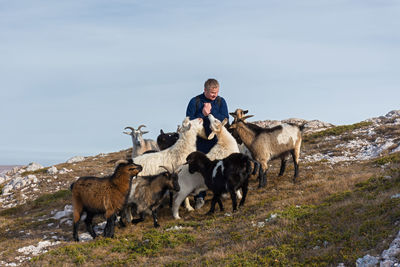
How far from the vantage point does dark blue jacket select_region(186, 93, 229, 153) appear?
12336 mm

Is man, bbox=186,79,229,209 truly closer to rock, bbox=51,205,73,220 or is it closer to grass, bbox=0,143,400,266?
grass, bbox=0,143,400,266

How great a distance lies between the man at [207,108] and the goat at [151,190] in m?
1.80

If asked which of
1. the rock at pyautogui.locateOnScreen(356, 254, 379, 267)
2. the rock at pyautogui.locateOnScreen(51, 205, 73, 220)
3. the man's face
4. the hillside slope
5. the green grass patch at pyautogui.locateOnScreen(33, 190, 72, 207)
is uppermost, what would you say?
the man's face

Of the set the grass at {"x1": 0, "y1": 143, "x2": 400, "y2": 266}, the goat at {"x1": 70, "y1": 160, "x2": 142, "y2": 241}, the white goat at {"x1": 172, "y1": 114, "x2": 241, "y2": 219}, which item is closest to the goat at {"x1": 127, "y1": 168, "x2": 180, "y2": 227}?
the white goat at {"x1": 172, "y1": 114, "x2": 241, "y2": 219}

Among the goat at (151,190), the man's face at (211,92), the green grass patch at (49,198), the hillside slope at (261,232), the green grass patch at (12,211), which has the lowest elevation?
the green grass patch at (12,211)

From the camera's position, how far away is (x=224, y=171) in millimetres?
10227

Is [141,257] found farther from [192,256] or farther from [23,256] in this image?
[23,256]

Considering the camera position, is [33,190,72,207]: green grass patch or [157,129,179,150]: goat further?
[33,190,72,207]: green grass patch

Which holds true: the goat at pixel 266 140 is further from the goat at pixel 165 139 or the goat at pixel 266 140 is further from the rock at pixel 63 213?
the rock at pixel 63 213

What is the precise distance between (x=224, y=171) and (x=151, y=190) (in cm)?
202

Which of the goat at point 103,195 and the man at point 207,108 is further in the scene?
the man at point 207,108

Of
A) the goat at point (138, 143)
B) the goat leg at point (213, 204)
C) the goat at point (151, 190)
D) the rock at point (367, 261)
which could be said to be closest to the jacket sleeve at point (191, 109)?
the goat at point (151, 190)

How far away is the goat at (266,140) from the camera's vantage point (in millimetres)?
13398

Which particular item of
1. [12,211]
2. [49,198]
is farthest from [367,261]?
[12,211]
